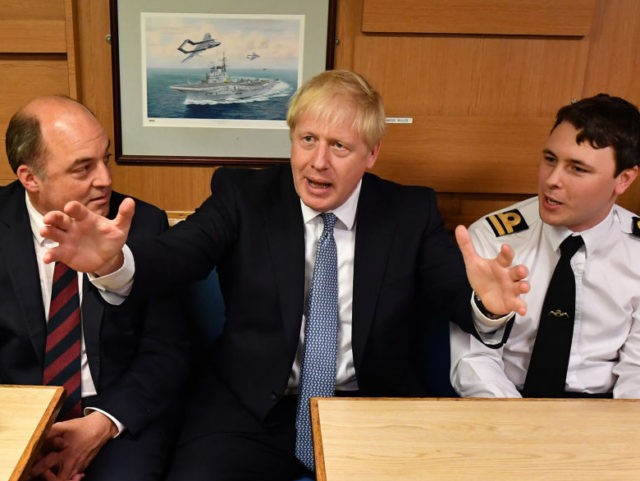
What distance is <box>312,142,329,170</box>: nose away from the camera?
5.42 feet

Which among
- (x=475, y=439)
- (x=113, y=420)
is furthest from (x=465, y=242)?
(x=113, y=420)

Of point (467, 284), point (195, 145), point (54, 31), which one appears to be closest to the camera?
point (467, 284)

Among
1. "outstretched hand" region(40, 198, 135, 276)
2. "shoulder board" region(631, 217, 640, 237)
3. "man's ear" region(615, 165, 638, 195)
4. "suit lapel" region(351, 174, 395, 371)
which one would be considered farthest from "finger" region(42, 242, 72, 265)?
"shoulder board" region(631, 217, 640, 237)

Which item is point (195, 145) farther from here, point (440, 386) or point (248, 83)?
point (440, 386)

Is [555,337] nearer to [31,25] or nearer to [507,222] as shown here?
[507,222]

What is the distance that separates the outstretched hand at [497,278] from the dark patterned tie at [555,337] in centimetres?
52

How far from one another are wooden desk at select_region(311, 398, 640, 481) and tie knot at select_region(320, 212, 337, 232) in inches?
23.2

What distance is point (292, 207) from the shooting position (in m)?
1.77

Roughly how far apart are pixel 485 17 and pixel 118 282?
161 centimetres

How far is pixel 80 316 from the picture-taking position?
1.68 metres

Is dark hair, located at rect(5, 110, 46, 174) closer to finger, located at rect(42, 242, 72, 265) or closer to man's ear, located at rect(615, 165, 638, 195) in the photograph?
finger, located at rect(42, 242, 72, 265)

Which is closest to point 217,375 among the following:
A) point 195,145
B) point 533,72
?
point 195,145

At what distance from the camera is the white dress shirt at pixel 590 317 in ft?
6.15

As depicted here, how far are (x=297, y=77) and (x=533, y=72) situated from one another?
34.7 inches
